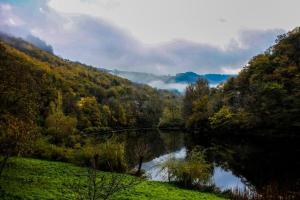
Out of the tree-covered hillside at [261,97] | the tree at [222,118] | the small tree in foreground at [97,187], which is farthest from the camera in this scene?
the tree at [222,118]

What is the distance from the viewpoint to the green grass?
18.2 metres

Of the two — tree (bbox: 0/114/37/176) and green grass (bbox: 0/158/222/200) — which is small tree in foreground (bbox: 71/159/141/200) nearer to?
green grass (bbox: 0/158/222/200)

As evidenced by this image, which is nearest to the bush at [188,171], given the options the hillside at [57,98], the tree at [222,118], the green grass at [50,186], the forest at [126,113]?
the forest at [126,113]

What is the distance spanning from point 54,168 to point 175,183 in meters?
9.02

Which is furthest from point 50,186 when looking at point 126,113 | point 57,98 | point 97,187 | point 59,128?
point 126,113

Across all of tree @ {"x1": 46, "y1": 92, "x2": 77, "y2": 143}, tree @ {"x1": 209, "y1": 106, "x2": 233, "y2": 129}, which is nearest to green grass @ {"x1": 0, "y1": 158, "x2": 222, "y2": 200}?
tree @ {"x1": 46, "y1": 92, "x2": 77, "y2": 143}

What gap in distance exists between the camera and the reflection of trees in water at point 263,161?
32.7 metres

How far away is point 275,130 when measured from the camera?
6894 cm

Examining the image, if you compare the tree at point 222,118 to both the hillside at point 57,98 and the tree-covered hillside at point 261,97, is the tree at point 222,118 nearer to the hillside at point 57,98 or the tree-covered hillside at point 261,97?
the tree-covered hillside at point 261,97

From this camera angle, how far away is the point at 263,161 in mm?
45594

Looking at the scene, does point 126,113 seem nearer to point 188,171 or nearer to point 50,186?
point 188,171

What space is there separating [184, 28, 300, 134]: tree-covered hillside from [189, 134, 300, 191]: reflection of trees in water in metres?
5.19

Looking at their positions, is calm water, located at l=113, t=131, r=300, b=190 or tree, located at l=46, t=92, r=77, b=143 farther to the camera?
tree, located at l=46, t=92, r=77, b=143

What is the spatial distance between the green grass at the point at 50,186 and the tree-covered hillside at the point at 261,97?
45.6 metres
